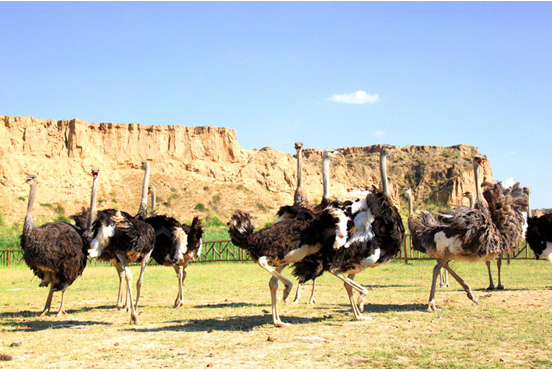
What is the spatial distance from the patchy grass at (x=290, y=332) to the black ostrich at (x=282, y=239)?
0.88 metres

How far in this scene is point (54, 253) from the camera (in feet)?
35.4

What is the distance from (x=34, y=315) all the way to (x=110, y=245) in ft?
7.73

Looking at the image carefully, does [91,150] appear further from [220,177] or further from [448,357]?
[448,357]

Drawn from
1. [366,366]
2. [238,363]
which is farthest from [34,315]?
[366,366]

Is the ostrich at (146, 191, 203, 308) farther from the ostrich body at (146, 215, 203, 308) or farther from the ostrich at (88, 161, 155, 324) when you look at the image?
the ostrich at (88, 161, 155, 324)

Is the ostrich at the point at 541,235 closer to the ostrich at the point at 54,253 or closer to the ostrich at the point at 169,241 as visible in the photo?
the ostrich at the point at 169,241

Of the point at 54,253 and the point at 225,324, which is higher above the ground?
the point at 54,253

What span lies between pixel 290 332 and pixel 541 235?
800cm

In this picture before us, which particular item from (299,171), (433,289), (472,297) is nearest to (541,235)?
(472,297)

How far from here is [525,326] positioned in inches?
326

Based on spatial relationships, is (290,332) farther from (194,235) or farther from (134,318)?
(194,235)

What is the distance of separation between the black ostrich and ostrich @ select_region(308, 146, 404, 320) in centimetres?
23

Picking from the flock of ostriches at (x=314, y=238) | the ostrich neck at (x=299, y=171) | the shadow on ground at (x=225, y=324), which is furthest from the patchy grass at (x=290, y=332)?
the ostrich neck at (x=299, y=171)

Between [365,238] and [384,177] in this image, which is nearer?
[365,238]
